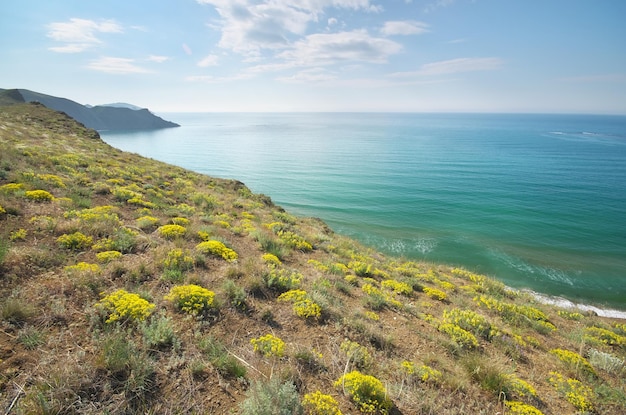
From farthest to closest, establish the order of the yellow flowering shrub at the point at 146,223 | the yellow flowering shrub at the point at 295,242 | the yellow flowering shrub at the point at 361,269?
1. the yellow flowering shrub at the point at 295,242
2. the yellow flowering shrub at the point at 361,269
3. the yellow flowering shrub at the point at 146,223

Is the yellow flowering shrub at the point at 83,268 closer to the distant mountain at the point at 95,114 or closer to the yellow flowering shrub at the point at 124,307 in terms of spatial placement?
the yellow flowering shrub at the point at 124,307

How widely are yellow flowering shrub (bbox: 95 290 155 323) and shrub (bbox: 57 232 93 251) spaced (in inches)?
119

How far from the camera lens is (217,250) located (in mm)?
9391

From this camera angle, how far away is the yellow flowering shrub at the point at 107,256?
7289 mm

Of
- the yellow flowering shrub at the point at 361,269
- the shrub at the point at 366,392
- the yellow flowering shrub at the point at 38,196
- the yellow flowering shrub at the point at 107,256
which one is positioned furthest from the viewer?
the yellow flowering shrub at the point at 361,269

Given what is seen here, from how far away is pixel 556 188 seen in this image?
4588cm

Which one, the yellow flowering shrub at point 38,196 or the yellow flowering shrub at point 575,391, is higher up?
the yellow flowering shrub at point 38,196

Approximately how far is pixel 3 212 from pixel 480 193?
167ft

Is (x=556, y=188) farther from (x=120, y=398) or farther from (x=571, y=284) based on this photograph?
(x=120, y=398)

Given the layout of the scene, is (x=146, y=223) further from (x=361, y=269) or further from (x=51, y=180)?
(x=361, y=269)

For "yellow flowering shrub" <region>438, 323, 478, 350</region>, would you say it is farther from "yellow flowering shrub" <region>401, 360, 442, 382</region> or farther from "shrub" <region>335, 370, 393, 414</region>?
"shrub" <region>335, 370, 393, 414</region>

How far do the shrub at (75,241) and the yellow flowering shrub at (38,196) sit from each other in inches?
144

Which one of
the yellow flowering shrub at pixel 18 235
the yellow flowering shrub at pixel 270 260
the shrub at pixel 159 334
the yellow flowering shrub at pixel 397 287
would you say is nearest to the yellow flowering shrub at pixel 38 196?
the yellow flowering shrub at pixel 18 235

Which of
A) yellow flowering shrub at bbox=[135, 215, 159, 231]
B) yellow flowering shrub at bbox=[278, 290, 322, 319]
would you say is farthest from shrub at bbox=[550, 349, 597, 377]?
yellow flowering shrub at bbox=[135, 215, 159, 231]
